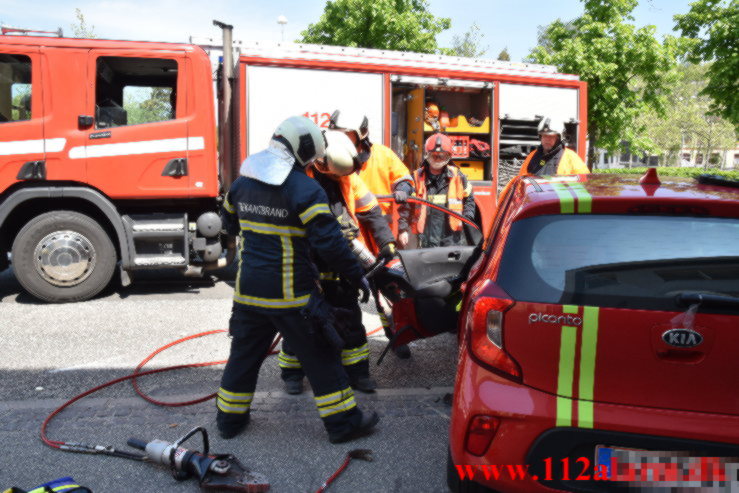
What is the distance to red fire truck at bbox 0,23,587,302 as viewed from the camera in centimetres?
605

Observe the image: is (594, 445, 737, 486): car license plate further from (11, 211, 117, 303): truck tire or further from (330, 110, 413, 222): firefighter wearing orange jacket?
(11, 211, 117, 303): truck tire

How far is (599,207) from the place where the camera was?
7.58ft

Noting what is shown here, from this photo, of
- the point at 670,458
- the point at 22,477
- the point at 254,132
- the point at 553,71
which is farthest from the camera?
the point at 553,71

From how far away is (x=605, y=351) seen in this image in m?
2.14

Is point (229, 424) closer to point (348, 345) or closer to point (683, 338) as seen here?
point (348, 345)

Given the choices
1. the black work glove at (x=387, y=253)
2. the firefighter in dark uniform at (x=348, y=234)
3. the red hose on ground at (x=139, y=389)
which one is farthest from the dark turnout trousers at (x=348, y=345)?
the black work glove at (x=387, y=253)

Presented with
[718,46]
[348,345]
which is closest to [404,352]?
[348,345]

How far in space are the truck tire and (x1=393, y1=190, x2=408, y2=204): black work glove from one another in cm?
317

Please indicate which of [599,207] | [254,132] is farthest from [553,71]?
[599,207]

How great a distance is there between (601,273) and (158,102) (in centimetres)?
559

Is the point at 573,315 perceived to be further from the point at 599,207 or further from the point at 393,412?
the point at 393,412

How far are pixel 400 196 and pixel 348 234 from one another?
88 centimetres

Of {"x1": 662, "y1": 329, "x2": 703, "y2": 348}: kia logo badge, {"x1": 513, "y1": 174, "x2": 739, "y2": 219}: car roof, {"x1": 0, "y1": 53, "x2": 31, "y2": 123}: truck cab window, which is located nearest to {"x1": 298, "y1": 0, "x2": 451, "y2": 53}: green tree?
{"x1": 0, "y1": 53, "x2": 31, "y2": 123}: truck cab window

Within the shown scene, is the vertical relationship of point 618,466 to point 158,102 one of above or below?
below
